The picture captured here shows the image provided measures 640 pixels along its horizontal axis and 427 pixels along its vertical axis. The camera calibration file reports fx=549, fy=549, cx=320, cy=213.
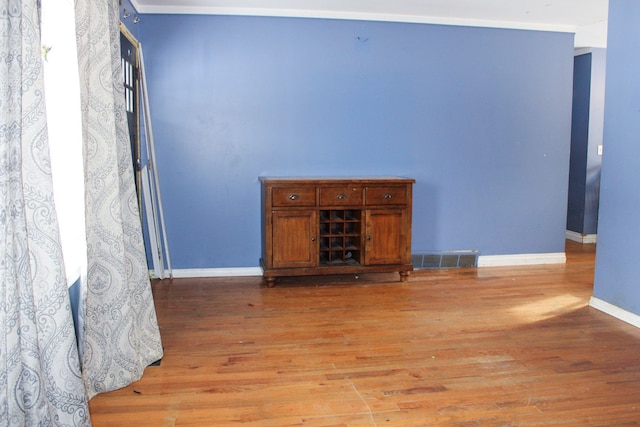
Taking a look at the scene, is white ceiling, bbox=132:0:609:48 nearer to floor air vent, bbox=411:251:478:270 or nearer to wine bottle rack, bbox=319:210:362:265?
wine bottle rack, bbox=319:210:362:265

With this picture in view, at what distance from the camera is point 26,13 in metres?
1.67

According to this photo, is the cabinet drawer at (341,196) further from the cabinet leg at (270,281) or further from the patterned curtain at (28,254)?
the patterned curtain at (28,254)

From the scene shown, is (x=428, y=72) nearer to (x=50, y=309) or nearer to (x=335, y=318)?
(x=335, y=318)

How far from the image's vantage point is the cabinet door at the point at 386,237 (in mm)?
4305

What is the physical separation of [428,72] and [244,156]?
174 cm

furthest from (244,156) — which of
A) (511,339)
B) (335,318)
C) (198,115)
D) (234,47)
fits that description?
(511,339)

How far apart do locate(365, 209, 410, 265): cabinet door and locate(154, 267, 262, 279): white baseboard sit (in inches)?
39.5

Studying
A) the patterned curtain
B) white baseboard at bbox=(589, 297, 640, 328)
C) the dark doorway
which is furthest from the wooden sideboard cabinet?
the patterned curtain

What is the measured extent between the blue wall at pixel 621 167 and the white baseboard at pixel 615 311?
0.03m

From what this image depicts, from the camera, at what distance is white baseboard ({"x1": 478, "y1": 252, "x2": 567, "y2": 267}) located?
5039mm

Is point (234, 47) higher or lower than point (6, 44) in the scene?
higher

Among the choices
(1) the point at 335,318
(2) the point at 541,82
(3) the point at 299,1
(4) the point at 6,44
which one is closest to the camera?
(4) the point at 6,44

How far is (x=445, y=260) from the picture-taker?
4.93 meters

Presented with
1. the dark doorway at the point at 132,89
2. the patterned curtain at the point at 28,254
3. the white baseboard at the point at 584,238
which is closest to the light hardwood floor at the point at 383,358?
the patterned curtain at the point at 28,254
